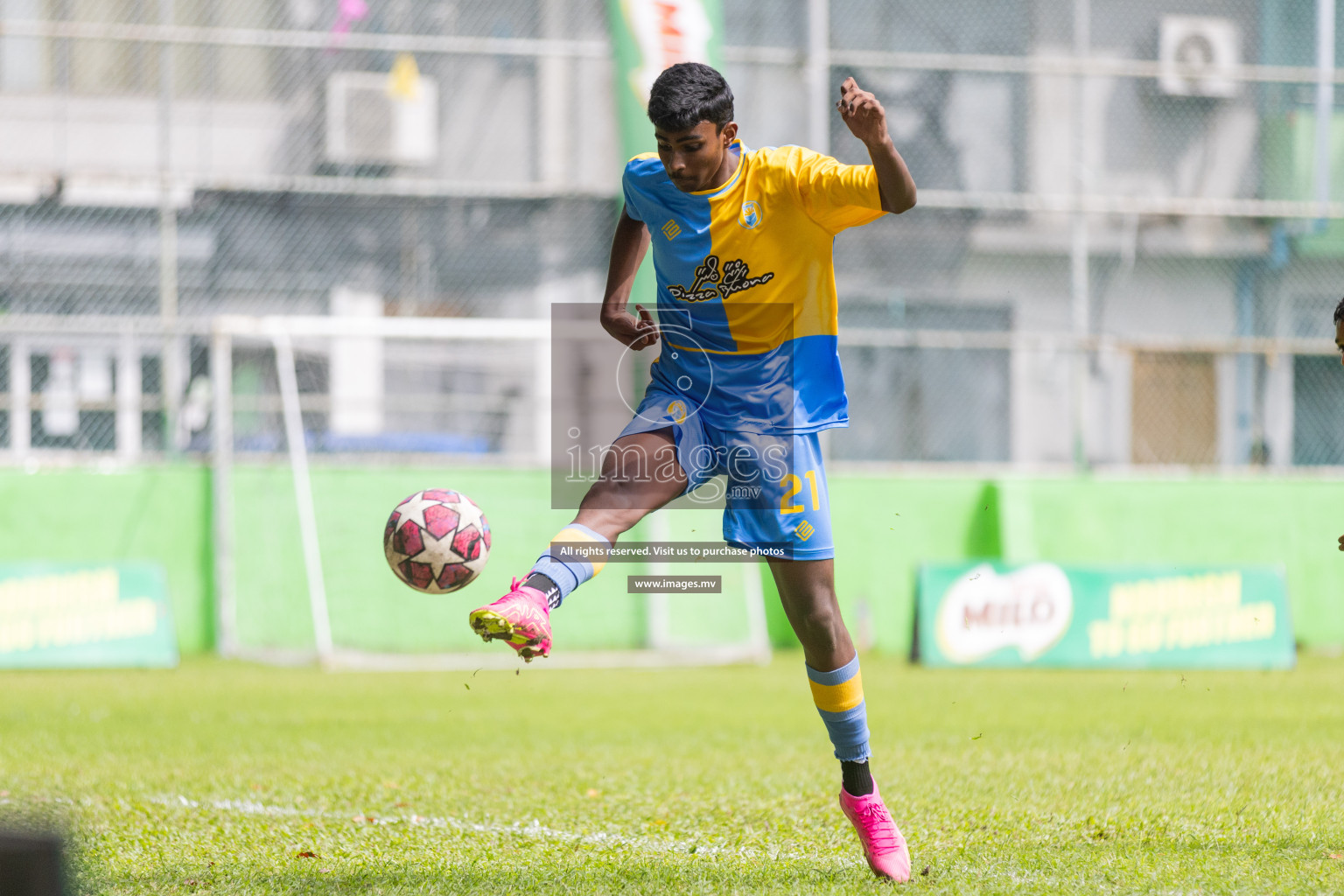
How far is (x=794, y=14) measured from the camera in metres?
15.3

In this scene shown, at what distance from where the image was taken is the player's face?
390cm

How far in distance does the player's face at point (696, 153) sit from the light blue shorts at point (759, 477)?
0.64 metres

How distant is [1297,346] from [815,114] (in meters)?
4.82

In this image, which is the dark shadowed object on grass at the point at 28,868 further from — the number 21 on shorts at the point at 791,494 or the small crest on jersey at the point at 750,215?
the small crest on jersey at the point at 750,215

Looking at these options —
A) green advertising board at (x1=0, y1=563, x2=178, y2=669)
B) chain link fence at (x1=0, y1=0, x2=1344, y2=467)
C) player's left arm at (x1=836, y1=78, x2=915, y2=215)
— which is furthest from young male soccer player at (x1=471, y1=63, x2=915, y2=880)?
chain link fence at (x1=0, y1=0, x2=1344, y2=467)

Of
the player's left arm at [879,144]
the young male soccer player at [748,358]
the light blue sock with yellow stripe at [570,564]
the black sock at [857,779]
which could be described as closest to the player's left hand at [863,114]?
the player's left arm at [879,144]

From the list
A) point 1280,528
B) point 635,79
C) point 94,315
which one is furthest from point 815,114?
point 94,315

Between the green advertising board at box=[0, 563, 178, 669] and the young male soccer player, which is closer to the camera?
the young male soccer player

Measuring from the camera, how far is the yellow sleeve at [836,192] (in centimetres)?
385

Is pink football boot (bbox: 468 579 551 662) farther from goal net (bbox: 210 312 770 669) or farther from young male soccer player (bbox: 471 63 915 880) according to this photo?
goal net (bbox: 210 312 770 669)

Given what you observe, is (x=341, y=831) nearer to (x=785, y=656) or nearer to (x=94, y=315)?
(x=785, y=656)

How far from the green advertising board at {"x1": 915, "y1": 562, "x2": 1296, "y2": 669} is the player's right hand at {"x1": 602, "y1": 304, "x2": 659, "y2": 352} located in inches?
267

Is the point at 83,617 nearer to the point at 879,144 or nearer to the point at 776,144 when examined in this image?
the point at 776,144

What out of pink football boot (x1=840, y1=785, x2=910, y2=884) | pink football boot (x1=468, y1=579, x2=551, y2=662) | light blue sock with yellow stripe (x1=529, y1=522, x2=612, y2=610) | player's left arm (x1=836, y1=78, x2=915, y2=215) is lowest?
pink football boot (x1=840, y1=785, x2=910, y2=884)
